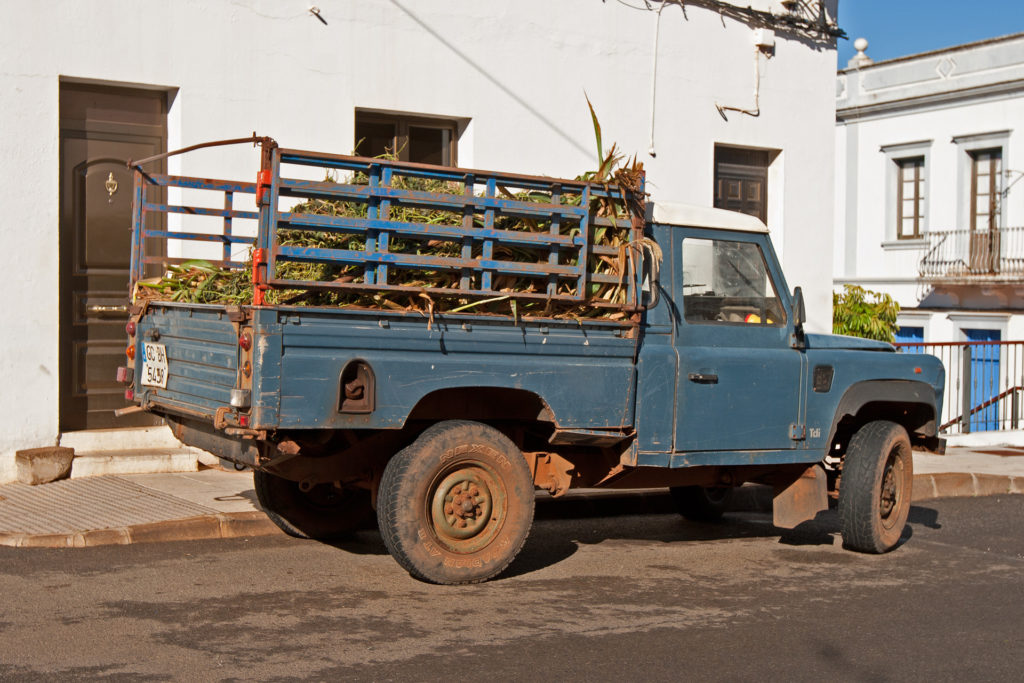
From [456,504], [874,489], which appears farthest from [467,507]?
[874,489]

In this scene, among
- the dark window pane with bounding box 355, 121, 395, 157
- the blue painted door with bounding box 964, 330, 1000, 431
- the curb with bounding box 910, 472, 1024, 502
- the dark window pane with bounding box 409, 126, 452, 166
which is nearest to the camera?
the curb with bounding box 910, 472, 1024, 502

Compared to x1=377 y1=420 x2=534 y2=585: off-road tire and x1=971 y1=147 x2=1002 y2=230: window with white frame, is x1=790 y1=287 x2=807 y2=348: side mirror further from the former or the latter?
x1=971 y1=147 x2=1002 y2=230: window with white frame

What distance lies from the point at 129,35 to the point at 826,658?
23.7ft

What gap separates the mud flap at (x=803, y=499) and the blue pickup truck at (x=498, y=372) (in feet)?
0.05

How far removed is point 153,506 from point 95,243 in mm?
2712

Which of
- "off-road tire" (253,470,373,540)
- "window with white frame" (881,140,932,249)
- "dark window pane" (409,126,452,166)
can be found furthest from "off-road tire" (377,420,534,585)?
"window with white frame" (881,140,932,249)

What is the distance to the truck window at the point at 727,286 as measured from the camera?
23.1ft

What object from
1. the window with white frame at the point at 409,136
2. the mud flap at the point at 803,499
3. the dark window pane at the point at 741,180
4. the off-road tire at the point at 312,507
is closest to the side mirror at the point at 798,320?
the mud flap at the point at 803,499

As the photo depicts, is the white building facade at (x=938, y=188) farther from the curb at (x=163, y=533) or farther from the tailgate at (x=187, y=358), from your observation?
the tailgate at (x=187, y=358)

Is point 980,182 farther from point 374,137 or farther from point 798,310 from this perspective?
point 798,310

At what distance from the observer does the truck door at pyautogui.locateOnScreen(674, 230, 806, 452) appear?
22.5ft

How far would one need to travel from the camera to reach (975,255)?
84.3 feet

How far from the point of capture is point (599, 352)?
6.54 meters

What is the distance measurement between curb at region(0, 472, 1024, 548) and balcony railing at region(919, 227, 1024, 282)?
1526cm
